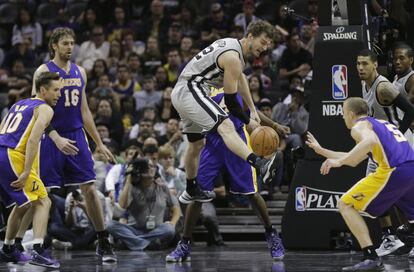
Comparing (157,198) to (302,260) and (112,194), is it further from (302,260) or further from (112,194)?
(302,260)

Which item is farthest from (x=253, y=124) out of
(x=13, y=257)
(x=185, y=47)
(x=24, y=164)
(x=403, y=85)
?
(x=185, y=47)

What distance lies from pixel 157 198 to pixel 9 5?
839 cm

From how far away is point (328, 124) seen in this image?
10289 millimetres

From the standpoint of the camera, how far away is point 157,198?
12016mm

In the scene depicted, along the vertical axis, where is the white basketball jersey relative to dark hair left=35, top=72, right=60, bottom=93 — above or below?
below

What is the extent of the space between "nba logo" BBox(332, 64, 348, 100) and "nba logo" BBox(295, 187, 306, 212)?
109 cm

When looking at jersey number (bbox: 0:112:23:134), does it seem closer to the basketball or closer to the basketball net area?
the basketball

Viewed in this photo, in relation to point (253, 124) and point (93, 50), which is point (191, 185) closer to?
point (253, 124)

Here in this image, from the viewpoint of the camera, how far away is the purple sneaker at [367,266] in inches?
301

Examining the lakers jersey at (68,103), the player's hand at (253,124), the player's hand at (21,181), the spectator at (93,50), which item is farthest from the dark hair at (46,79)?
the spectator at (93,50)

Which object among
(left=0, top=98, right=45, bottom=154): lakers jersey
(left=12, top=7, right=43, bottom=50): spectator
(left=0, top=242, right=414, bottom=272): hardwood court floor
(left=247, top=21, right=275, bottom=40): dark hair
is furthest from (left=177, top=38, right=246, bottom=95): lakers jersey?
(left=12, top=7, right=43, bottom=50): spectator

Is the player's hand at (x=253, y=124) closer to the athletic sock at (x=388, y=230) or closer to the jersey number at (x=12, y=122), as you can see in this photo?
the athletic sock at (x=388, y=230)

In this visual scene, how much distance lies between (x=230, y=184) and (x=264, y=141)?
0.73 m

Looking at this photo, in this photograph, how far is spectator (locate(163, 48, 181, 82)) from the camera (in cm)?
1557
